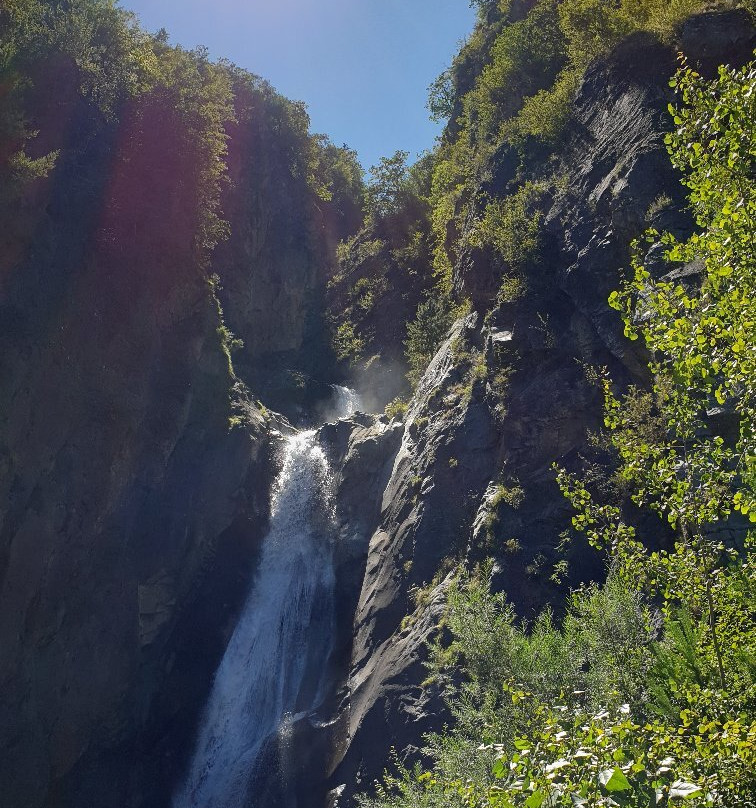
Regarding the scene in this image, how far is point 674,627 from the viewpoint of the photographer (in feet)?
37.1

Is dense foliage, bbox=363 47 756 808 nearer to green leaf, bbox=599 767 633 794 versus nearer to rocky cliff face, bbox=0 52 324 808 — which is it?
green leaf, bbox=599 767 633 794

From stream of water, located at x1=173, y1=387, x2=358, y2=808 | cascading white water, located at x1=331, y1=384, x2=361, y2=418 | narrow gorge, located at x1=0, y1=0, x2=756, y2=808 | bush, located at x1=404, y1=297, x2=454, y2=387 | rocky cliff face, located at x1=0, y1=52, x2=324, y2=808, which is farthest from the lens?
cascading white water, located at x1=331, y1=384, x2=361, y2=418

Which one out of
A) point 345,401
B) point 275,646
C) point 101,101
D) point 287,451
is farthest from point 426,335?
point 101,101

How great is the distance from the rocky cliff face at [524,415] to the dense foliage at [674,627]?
4.53 meters

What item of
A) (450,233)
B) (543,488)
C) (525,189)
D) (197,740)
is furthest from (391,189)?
(197,740)

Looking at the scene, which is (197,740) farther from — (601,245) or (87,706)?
(601,245)

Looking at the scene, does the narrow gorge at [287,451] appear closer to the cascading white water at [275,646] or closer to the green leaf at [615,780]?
the cascading white water at [275,646]

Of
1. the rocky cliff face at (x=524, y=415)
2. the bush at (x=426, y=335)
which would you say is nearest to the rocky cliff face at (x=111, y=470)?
Result: the rocky cliff face at (x=524, y=415)

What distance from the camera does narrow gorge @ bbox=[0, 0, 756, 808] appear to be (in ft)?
60.6

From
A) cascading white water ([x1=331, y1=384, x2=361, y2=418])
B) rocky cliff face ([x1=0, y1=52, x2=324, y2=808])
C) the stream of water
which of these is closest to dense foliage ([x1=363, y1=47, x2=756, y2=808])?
the stream of water

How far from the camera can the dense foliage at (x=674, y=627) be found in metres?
5.59

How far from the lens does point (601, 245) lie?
808 inches

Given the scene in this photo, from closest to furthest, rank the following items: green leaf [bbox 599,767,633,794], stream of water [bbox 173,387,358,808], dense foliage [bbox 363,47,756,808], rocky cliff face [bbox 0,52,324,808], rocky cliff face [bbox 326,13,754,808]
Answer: green leaf [bbox 599,767,633,794] < dense foliage [bbox 363,47,756,808] < rocky cliff face [bbox 326,13,754,808] < rocky cliff face [bbox 0,52,324,808] < stream of water [bbox 173,387,358,808]

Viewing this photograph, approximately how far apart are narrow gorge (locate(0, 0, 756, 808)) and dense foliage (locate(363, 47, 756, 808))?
0.23 meters
